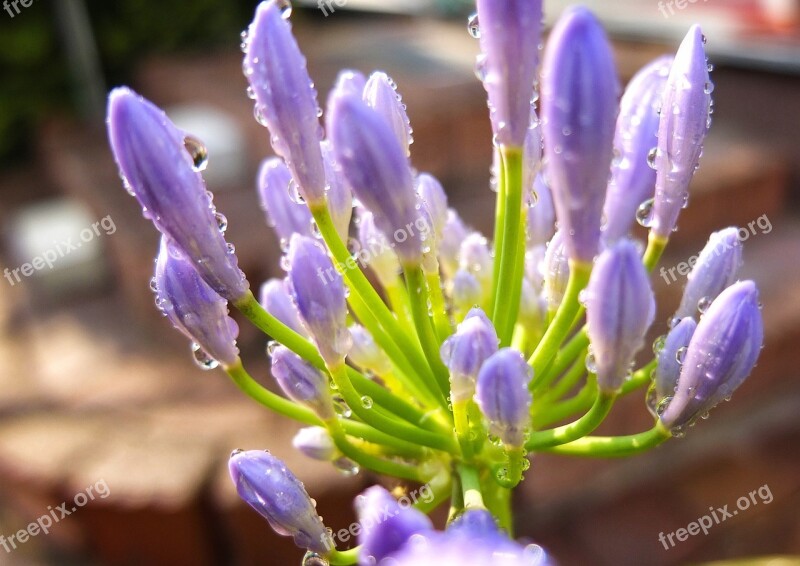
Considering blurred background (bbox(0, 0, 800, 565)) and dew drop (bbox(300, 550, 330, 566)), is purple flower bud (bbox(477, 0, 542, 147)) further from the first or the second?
blurred background (bbox(0, 0, 800, 565))

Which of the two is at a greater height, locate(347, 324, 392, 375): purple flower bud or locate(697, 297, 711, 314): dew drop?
locate(347, 324, 392, 375): purple flower bud

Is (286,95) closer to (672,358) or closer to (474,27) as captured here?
(474,27)

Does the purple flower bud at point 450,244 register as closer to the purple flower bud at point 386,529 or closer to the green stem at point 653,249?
the green stem at point 653,249

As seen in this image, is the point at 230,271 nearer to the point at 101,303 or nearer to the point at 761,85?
the point at 101,303

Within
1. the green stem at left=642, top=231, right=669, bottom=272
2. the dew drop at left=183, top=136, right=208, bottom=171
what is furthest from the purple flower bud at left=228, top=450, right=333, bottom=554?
the green stem at left=642, top=231, right=669, bottom=272

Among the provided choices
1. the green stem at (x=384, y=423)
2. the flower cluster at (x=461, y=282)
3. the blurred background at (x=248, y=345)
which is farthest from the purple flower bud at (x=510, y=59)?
the blurred background at (x=248, y=345)
